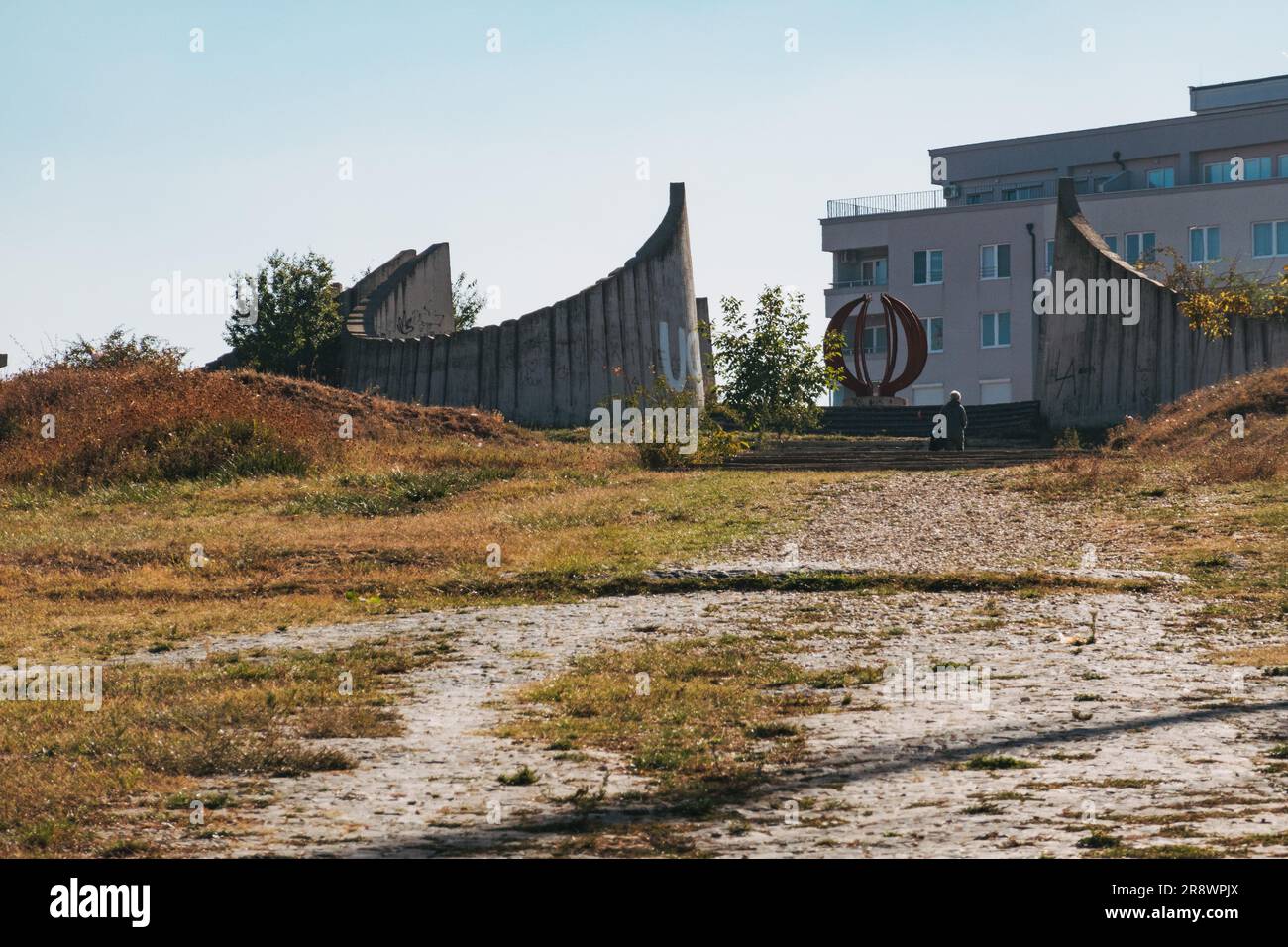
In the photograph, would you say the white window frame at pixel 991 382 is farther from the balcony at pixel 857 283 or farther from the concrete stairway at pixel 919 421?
the concrete stairway at pixel 919 421

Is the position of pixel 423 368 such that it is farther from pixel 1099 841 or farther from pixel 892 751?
pixel 1099 841

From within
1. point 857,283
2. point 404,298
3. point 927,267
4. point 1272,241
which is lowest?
point 404,298

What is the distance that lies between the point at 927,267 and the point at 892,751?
51.7 m

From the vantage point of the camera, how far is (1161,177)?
57.4 m

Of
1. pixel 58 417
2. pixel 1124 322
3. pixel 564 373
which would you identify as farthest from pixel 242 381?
pixel 1124 322

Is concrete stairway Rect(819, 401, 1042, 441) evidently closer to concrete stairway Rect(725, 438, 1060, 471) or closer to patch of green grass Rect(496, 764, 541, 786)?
concrete stairway Rect(725, 438, 1060, 471)

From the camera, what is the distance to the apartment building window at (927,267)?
56844mm

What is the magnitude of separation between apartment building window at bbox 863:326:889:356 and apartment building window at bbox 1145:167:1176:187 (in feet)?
35.5

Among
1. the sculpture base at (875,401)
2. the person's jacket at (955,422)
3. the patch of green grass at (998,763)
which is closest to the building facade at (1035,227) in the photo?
the sculpture base at (875,401)

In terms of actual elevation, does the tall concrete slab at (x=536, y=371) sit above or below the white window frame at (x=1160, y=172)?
below

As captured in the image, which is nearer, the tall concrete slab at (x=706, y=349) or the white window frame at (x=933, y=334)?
the tall concrete slab at (x=706, y=349)

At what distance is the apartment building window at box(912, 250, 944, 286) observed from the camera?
56844 mm

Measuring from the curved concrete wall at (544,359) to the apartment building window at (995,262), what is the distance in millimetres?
23569

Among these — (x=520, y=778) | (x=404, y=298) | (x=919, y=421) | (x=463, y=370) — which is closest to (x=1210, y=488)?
(x=520, y=778)
